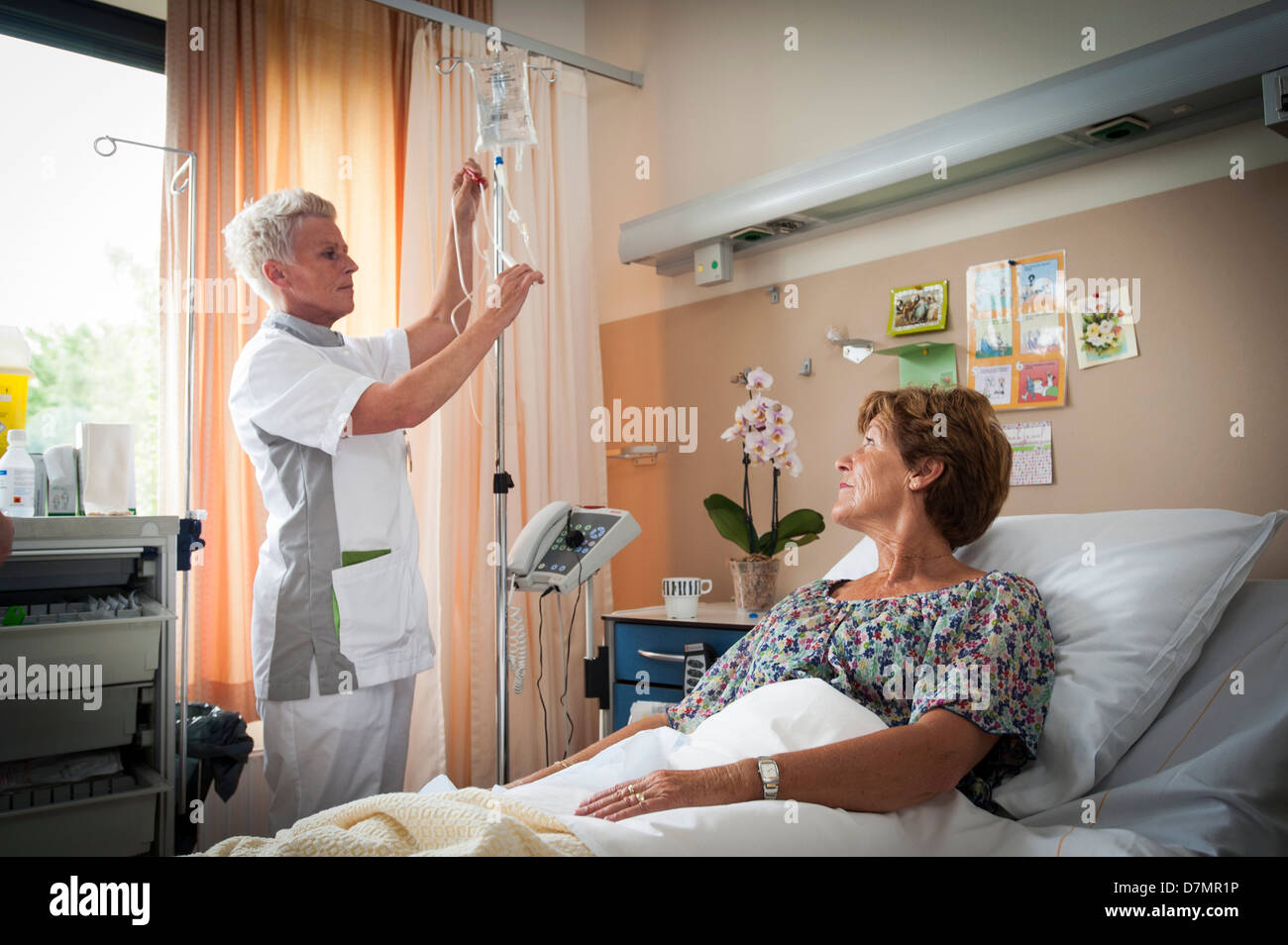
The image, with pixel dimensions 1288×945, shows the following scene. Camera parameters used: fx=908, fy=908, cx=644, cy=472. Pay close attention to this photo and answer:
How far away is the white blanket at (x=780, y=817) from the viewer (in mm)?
988

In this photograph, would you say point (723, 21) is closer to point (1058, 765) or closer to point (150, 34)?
point (150, 34)

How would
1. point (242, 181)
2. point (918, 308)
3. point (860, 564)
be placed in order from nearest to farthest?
point (860, 564) < point (918, 308) < point (242, 181)

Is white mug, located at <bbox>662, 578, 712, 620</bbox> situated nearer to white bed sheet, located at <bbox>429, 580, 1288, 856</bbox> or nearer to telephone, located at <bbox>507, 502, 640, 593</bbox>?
telephone, located at <bbox>507, 502, 640, 593</bbox>

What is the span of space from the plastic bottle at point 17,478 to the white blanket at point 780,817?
1.19 m

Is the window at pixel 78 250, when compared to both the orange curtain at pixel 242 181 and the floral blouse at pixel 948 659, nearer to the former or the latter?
the orange curtain at pixel 242 181

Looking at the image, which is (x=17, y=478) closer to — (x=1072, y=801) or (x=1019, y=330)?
(x=1072, y=801)

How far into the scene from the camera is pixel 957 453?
1.46 m

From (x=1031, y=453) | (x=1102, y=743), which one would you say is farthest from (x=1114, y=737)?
(x=1031, y=453)

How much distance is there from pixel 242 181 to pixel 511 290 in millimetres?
1248

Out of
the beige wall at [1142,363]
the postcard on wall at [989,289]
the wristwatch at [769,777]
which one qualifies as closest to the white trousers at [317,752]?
the wristwatch at [769,777]

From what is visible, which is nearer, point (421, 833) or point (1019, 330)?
point (421, 833)

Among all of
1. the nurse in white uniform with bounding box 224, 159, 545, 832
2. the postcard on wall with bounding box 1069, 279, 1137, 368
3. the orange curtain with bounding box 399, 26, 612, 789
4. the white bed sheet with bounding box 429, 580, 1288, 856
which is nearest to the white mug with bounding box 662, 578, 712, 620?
the orange curtain with bounding box 399, 26, 612, 789

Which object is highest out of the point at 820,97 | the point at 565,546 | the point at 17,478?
the point at 820,97
